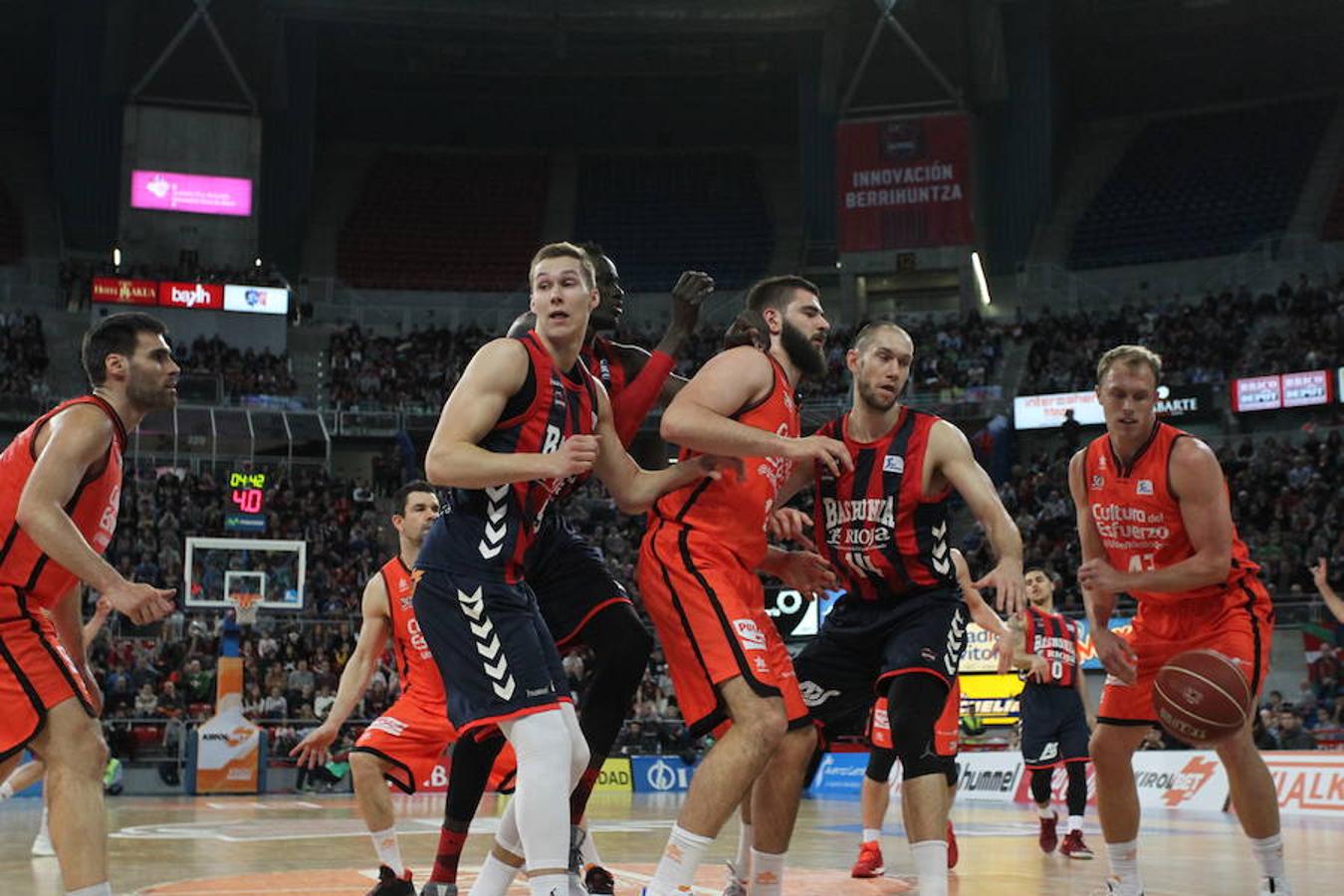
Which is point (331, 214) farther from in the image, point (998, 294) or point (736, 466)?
point (736, 466)

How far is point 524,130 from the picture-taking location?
4453cm

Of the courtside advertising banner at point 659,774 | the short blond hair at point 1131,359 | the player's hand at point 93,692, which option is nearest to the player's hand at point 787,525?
the short blond hair at point 1131,359

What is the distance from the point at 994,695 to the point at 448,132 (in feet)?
95.0

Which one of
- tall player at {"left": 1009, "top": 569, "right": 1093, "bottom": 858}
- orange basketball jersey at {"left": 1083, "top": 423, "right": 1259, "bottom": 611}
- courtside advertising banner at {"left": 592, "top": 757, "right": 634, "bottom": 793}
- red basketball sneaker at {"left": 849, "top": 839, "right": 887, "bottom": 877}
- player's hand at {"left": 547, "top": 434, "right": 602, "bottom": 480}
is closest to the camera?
player's hand at {"left": 547, "top": 434, "right": 602, "bottom": 480}

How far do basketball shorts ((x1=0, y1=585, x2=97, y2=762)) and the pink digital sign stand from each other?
34.9m

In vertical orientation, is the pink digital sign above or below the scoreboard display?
above

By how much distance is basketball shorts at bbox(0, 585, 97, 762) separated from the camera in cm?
503

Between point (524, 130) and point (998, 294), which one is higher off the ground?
point (524, 130)

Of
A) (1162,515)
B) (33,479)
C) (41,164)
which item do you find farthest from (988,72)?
(33,479)

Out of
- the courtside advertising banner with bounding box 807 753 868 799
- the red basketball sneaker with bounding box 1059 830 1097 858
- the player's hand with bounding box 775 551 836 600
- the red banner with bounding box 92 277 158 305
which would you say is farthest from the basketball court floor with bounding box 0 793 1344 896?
the red banner with bounding box 92 277 158 305

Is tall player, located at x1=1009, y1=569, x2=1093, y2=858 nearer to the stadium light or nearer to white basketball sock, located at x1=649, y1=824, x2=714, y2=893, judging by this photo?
white basketball sock, located at x1=649, y1=824, x2=714, y2=893

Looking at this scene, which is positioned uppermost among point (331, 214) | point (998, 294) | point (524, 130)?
point (524, 130)

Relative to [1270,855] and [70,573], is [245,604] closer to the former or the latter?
[70,573]

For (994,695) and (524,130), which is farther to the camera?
(524,130)
